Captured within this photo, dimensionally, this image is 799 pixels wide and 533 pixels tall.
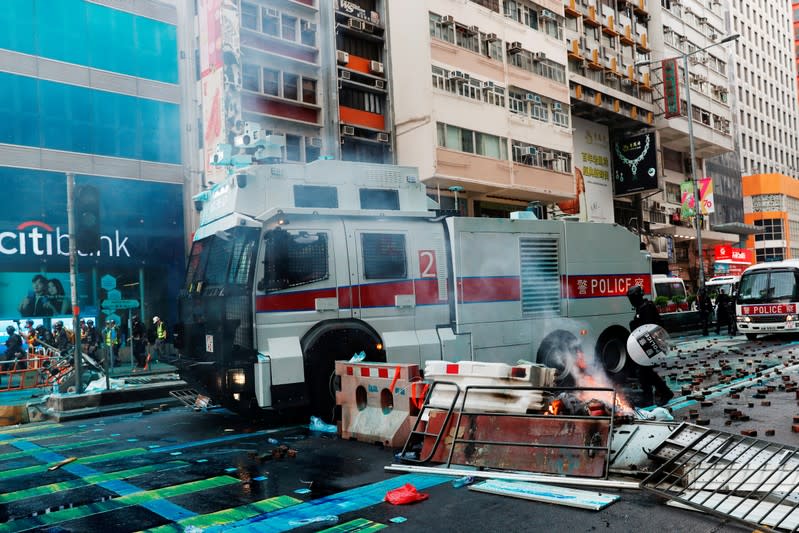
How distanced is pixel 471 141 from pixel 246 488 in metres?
24.2

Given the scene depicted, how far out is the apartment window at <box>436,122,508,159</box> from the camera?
89.9 feet

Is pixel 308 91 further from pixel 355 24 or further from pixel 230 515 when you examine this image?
pixel 230 515

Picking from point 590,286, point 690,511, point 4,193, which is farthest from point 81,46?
point 690,511

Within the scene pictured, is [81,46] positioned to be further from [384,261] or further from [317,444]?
[317,444]

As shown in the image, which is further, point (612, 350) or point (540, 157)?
point (540, 157)

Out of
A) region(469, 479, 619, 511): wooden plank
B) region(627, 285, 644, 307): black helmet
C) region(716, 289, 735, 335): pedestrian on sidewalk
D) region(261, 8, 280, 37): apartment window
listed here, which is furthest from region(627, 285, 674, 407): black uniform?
region(261, 8, 280, 37): apartment window

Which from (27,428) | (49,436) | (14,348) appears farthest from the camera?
(14,348)

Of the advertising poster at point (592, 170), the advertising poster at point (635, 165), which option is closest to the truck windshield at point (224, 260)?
the advertising poster at point (592, 170)

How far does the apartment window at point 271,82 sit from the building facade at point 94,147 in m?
3.54

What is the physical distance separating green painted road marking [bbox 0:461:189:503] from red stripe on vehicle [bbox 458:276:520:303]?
15.3 feet

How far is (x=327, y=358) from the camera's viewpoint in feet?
28.4

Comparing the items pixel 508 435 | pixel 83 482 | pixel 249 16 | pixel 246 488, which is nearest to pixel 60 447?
pixel 83 482

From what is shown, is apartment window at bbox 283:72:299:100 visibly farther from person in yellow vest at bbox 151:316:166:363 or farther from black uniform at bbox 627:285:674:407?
black uniform at bbox 627:285:674:407

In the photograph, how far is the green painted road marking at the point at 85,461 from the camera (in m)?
6.91
